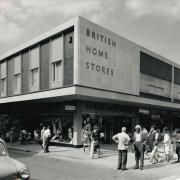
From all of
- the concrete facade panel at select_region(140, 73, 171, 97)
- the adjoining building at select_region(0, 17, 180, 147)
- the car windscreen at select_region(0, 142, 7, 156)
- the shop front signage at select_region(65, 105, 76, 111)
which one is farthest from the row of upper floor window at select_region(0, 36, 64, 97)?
the car windscreen at select_region(0, 142, 7, 156)

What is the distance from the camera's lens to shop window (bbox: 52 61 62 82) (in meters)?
22.1

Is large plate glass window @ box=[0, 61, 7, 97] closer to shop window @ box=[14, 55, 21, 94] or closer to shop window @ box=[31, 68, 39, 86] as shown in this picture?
shop window @ box=[14, 55, 21, 94]

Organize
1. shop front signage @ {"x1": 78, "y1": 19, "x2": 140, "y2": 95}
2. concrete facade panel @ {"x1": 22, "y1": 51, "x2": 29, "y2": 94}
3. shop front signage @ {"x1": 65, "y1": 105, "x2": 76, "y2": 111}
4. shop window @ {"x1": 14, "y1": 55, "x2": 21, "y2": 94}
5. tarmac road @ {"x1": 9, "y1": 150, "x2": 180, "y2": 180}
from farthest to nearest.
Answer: shop window @ {"x1": 14, "y1": 55, "x2": 21, "y2": 94}
concrete facade panel @ {"x1": 22, "y1": 51, "x2": 29, "y2": 94}
shop front signage @ {"x1": 65, "y1": 105, "x2": 76, "y2": 111}
shop front signage @ {"x1": 78, "y1": 19, "x2": 140, "y2": 95}
tarmac road @ {"x1": 9, "y1": 150, "x2": 180, "y2": 180}

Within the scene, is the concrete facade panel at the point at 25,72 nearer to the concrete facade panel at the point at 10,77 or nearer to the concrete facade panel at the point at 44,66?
the concrete facade panel at the point at 44,66

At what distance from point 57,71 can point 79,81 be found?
3.44 m

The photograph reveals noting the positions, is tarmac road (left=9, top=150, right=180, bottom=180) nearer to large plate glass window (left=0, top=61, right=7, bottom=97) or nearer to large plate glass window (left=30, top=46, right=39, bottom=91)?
large plate glass window (left=30, top=46, right=39, bottom=91)

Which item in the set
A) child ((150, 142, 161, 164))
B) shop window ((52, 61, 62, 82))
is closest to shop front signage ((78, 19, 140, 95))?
shop window ((52, 61, 62, 82))

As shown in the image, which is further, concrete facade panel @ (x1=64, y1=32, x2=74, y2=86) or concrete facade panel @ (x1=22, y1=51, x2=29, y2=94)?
concrete facade panel @ (x1=22, y1=51, x2=29, y2=94)

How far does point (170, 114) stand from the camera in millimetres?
37125

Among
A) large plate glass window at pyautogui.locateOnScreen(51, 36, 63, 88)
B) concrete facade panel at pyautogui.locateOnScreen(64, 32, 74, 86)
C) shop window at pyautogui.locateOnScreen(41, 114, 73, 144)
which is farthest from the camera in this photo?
shop window at pyautogui.locateOnScreen(41, 114, 73, 144)

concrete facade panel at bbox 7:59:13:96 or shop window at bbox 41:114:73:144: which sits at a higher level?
concrete facade panel at bbox 7:59:13:96

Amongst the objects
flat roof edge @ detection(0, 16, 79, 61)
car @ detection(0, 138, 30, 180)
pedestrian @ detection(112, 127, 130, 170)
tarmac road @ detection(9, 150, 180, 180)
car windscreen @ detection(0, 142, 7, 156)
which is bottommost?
tarmac road @ detection(9, 150, 180, 180)

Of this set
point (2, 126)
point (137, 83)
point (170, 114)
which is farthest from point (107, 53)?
point (170, 114)

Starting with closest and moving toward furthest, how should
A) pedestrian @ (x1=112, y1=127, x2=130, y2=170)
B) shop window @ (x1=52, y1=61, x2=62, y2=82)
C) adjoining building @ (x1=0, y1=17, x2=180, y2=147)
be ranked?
pedestrian @ (x1=112, y1=127, x2=130, y2=170) < adjoining building @ (x1=0, y1=17, x2=180, y2=147) < shop window @ (x1=52, y1=61, x2=62, y2=82)
